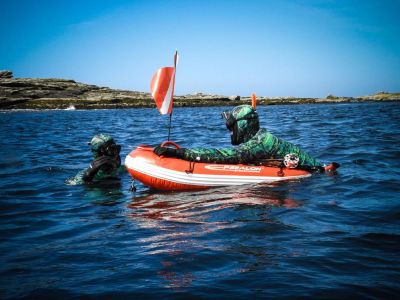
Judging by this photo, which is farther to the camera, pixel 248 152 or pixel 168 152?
pixel 248 152

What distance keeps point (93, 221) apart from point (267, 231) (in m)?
2.96

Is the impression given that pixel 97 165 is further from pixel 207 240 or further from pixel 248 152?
pixel 207 240

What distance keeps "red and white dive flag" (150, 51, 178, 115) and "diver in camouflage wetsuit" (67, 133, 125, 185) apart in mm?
1600

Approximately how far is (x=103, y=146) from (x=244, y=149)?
3.50m

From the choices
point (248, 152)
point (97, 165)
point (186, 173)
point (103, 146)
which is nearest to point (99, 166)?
point (97, 165)

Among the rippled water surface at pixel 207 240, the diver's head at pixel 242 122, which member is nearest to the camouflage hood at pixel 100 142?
the rippled water surface at pixel 207 240

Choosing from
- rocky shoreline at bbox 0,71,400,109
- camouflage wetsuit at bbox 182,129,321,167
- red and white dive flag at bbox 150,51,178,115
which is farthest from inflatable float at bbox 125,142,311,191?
rocky shoreline at bbox 0,71,400,109

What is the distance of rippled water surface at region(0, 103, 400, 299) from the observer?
351 cm

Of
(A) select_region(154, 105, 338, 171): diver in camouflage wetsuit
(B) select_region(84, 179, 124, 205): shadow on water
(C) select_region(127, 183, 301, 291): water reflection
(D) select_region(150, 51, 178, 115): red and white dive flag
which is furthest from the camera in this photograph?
(D) select_region(150, 51, 178, 115): red and white dive flag

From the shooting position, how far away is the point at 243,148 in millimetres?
8406

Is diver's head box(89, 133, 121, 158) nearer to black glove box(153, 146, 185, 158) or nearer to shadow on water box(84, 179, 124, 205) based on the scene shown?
shadow on water box(84, 179, 124, 205)

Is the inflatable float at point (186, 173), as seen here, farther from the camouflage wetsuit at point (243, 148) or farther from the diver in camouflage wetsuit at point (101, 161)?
the diver in camouflage wetsuit at point (101, 161)

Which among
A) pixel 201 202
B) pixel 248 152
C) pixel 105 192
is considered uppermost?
pixel 248 152

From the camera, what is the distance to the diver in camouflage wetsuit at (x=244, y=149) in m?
8.24
